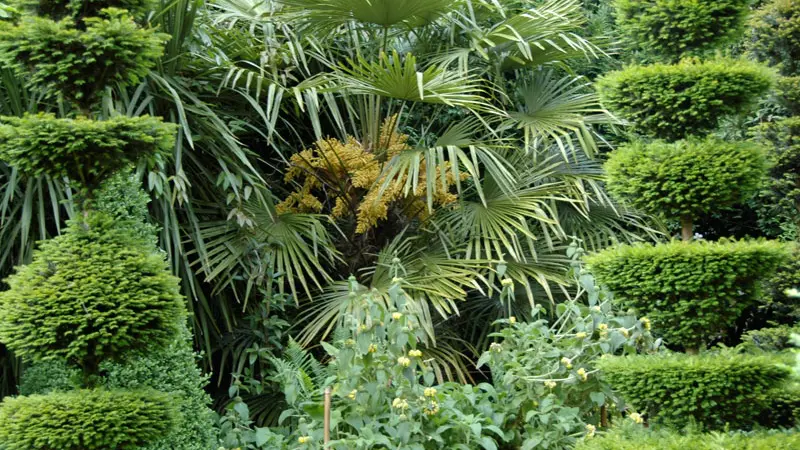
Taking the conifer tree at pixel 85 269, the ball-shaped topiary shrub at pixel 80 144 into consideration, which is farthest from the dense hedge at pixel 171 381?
the ball-shaped topiary shrub at pixel 80 144

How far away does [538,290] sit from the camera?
5.64m

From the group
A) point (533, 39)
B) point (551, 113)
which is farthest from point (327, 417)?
point (533, 39)

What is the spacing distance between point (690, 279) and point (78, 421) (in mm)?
2276

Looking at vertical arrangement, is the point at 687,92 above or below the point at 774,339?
above

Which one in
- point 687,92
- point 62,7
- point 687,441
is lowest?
point 687,441

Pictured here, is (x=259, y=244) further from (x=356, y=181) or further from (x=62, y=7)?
(x=62, y=7)

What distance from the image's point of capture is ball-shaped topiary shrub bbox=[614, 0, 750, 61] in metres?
3.54

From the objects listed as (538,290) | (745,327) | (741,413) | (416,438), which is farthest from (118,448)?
(745,327)

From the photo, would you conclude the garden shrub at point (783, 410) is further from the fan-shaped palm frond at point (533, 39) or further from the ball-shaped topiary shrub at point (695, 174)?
the fan-shaped palm frond at point (533, 39)

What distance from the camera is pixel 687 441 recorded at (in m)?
3.12

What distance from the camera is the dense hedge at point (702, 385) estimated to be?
318 centimetres

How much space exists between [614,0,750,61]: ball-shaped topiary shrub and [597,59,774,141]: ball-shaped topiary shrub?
0.42ft

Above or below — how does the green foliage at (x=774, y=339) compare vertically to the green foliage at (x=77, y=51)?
below

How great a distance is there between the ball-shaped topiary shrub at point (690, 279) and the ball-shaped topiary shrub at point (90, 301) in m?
1.74
